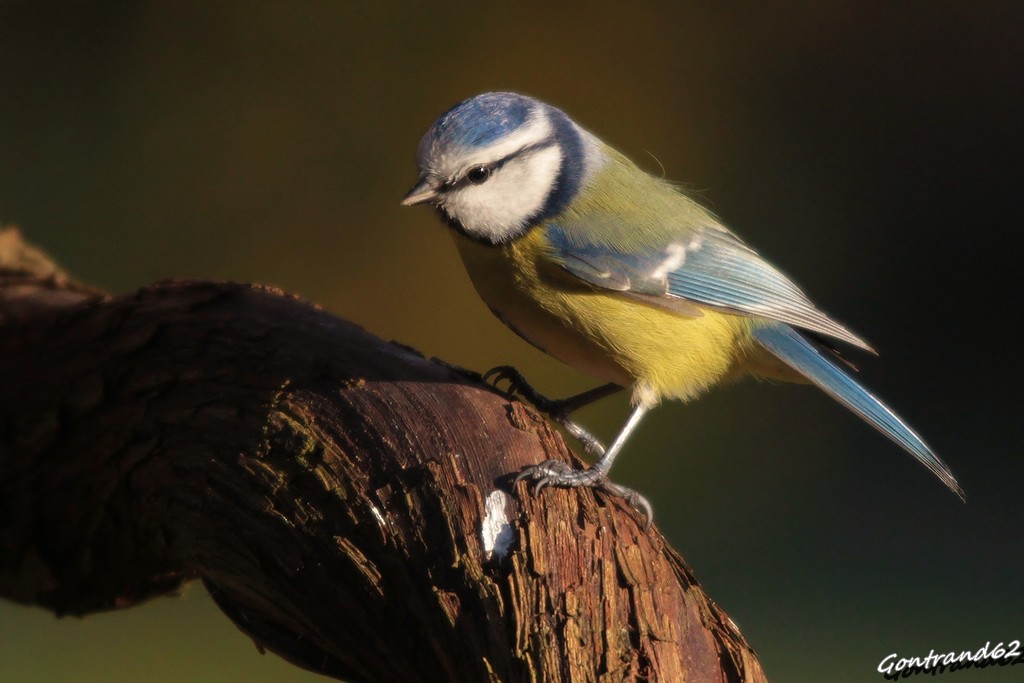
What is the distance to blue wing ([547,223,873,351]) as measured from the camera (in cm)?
141

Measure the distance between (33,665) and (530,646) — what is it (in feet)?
5.83

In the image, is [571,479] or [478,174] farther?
[478,174]

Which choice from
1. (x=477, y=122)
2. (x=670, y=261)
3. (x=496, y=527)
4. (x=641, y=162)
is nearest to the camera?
(x=496, y=527)

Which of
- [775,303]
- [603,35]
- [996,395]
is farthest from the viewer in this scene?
[603,35]

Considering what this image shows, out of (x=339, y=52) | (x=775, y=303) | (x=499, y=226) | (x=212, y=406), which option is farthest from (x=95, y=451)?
(x=339, y=52)

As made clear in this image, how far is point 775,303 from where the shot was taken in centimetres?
150

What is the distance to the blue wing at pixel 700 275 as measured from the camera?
1410 millimetres

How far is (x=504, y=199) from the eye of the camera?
4.70 feet

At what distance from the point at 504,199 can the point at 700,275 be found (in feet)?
0.97

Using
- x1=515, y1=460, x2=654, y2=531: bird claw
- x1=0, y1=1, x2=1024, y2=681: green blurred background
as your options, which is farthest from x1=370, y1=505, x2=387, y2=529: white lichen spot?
x1=0, y1=1, x2=1024, y2=681: green blurred background

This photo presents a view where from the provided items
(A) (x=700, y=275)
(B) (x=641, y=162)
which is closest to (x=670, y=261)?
(A) (x=700, y=275)

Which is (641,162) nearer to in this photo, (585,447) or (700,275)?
(700,275)

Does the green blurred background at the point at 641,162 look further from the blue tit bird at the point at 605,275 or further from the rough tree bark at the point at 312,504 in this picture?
the rough tree bark at the point at 312,504

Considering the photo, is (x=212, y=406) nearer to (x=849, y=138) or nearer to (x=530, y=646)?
(x=530, y=646)
